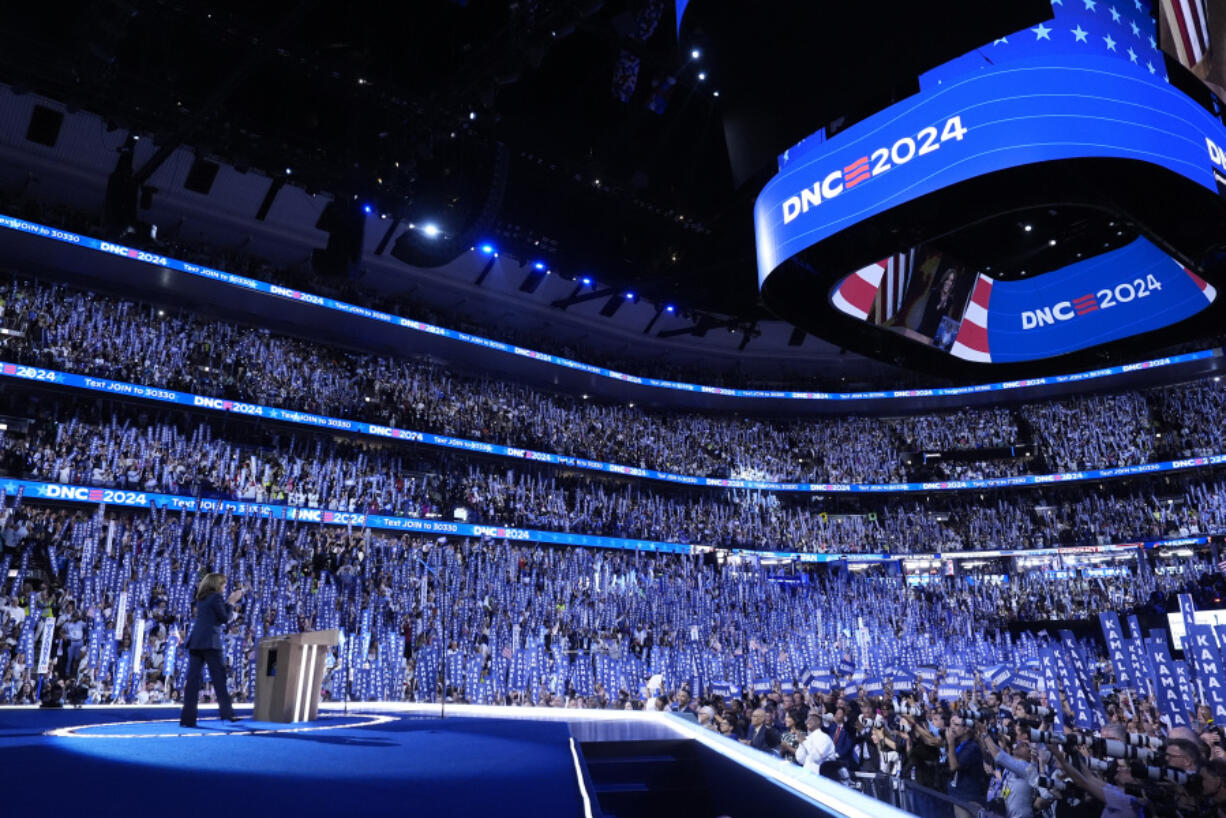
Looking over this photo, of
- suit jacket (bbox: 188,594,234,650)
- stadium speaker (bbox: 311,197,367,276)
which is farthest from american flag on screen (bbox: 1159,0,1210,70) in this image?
stadium speaker (bbox: 311,197,367,276)

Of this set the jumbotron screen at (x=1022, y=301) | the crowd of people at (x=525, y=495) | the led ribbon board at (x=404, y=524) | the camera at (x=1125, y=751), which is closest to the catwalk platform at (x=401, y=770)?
the camera at (x=1125, y=751)

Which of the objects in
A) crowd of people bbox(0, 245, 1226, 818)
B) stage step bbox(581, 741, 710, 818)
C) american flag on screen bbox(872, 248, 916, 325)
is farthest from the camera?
crowd of people bbox(0, 245, 1226, 818)

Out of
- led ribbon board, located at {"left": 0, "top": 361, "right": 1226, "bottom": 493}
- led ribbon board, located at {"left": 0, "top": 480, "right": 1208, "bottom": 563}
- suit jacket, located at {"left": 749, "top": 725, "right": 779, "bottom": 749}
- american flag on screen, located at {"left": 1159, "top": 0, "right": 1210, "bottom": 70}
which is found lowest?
suit jacket, located at {"left": 749, "top": 725, "right": 779, "bottom": 749}

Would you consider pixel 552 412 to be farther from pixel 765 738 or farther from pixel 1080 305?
pixel 1080 305

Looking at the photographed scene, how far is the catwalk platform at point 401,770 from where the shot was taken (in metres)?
2.42

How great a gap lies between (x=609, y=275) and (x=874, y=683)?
450 inches

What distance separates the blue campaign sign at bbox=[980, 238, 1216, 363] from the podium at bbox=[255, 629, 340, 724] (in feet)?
22.7

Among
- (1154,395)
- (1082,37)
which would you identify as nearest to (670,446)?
(1154,395)

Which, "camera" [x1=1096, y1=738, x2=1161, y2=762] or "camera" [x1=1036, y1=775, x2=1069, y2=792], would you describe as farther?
"camera" [x1=1036, y1=775, x2=1069, y2=792]

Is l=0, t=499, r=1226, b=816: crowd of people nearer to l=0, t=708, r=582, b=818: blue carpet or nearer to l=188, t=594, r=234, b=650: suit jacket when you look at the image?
l=188, t=594, r=234, b=650: suit jacket

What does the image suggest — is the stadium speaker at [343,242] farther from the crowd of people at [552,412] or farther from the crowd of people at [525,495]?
the crowd of people at [552,412]

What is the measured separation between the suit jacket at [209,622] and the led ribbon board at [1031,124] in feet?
16.5

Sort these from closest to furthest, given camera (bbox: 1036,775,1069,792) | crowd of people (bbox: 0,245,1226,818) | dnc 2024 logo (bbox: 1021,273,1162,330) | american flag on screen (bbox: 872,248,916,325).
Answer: camera (bbox: 1036,775,1069,792) < dnc 2024 logo (bbox: 1021,273,1162,330) < american flag on screen (bbox: 872,248,916,325) < crowd of people (bbox: 0,245,1226,818)

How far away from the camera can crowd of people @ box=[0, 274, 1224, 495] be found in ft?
65.5
